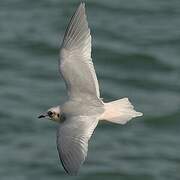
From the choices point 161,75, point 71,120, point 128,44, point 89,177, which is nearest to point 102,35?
point 128,44

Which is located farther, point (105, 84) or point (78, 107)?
point (105, 84)

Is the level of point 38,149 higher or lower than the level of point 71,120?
lower

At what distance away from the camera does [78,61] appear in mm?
8820

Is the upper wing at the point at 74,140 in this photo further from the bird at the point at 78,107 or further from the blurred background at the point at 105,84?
the blurred background at the point at 105,84

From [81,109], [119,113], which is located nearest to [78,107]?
[81,109]

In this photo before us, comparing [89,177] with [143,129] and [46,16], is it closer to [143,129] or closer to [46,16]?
[143,129]

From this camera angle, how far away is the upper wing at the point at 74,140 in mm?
7434

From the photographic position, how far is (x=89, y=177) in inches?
478

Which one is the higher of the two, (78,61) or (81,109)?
(78,61)

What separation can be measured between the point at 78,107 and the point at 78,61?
79 centimetres

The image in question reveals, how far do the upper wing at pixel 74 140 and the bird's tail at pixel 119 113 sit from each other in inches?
6.8

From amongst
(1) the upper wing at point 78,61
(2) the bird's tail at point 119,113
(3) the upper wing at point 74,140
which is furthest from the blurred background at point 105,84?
(3) the upper wing at point 74,140

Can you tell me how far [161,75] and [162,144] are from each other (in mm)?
1478

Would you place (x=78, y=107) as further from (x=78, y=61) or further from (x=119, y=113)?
(x=78, y=61)
